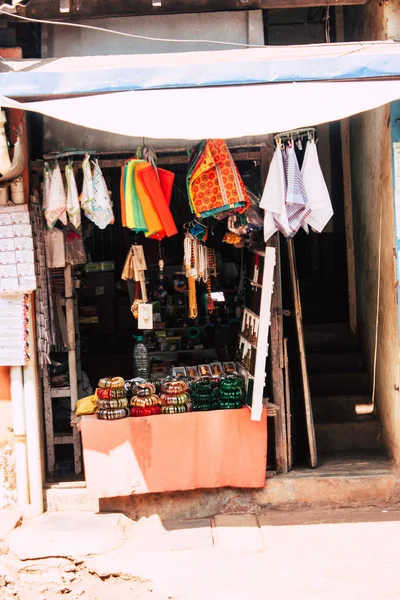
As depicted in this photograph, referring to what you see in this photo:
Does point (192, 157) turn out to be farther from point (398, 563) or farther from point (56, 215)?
point (398, 563)

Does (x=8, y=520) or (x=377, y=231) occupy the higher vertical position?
(x=377, y=231)

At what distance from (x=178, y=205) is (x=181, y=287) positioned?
1018 millimetres

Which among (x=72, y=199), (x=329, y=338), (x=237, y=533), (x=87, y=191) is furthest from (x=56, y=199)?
(x=329, y=338)

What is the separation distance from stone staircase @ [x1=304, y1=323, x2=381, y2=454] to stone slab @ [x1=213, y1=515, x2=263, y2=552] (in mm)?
1451

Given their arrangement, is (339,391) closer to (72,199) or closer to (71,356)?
(71,356)

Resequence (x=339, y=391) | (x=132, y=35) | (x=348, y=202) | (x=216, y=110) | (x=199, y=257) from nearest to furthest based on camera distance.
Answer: (x=216, y=110)
(x=132, y=35)
(x=199, y=257)
(x=339, y=391)
(x=348, y=202)

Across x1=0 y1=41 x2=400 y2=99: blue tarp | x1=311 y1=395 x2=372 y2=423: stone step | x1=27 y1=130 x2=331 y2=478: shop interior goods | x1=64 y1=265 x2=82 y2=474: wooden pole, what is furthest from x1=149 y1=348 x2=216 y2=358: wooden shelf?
x1=0 y1=41 x2=400 y2=99: blue tarp

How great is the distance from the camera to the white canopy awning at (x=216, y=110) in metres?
5.07

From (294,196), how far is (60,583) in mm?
3447

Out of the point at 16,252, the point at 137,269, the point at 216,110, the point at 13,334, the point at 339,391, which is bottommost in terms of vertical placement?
the point at 339,391

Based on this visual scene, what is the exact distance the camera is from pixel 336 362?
824 centimetres

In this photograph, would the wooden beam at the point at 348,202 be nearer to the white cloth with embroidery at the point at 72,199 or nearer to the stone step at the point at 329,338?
the stone step at the point at 329,338

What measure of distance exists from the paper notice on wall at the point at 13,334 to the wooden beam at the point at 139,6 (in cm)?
246

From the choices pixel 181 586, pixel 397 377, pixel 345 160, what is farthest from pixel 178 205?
pixel 181 586
